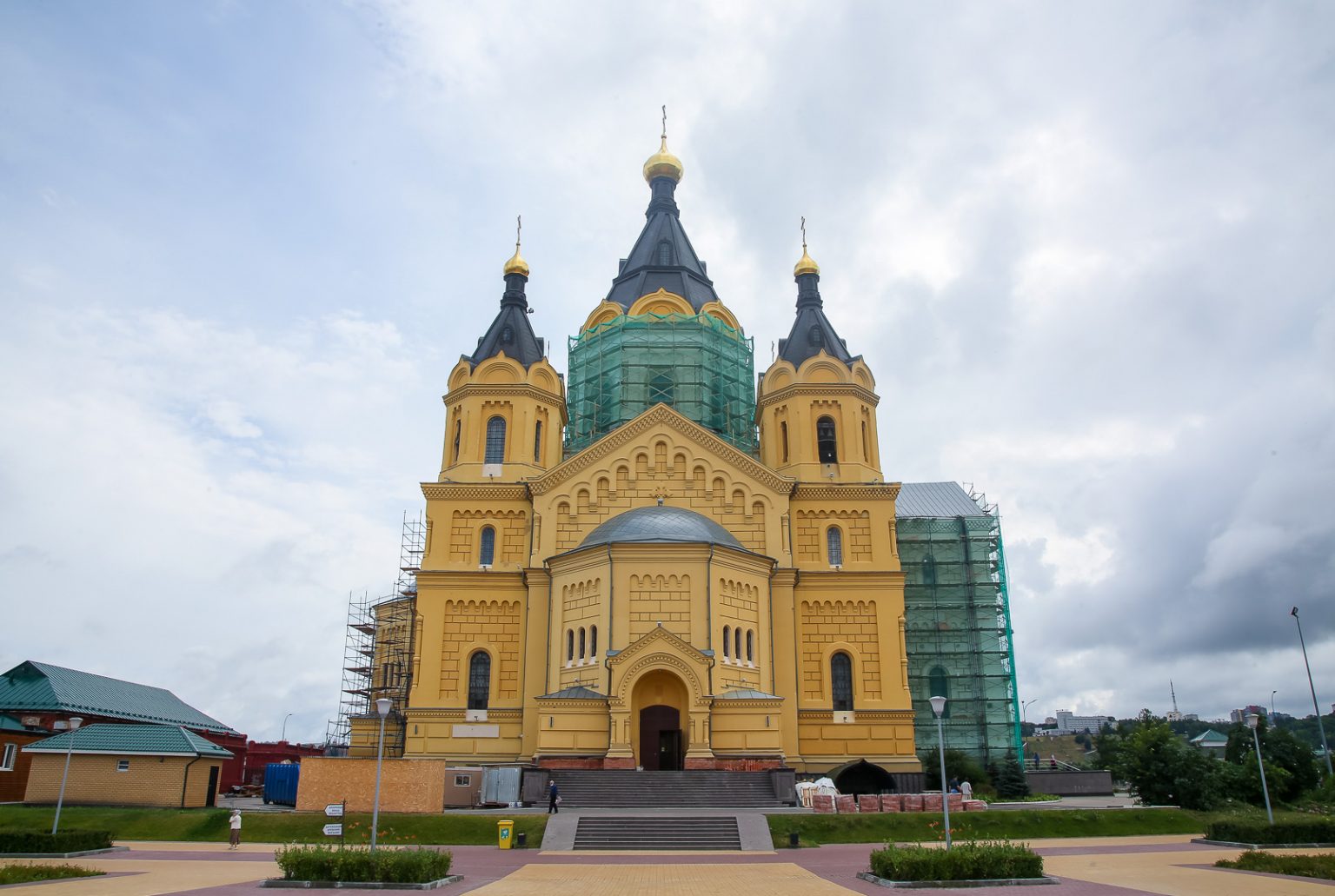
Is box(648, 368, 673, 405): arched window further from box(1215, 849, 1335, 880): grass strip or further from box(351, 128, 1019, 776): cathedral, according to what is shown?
box(1215, 849, 1335, 880): grass strip

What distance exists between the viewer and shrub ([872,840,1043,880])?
56.7 feet

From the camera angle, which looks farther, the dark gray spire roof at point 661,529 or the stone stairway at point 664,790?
the dark gray spire roof at point 661,529

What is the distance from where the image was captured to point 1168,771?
1271 inches

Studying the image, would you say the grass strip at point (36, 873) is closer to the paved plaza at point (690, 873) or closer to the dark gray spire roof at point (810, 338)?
the paved plaza at point (690, 873)

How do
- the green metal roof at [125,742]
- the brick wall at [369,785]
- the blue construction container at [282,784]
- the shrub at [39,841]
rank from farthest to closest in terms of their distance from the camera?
the blue construction container at [282,784] < the green metal roof at [125,742] < the brick wall at [369,785] < the shrub at [39,841]

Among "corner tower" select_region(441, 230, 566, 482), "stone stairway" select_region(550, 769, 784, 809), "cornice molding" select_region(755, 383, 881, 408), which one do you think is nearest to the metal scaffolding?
"cornice molding" select_region(755, 383, 881, 408)

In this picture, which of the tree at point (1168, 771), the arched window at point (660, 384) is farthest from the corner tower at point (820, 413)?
the tree at point (1168, 771)

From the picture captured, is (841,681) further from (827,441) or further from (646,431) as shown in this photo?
(646,431)

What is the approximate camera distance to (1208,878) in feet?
58.3

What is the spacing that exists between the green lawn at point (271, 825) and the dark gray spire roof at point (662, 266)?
2670cm

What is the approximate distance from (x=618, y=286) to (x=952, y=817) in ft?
97.9

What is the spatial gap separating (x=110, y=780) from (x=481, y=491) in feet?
52.0

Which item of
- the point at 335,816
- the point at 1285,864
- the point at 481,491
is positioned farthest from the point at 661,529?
the point at 1285,864

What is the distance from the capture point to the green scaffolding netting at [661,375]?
43.7m
